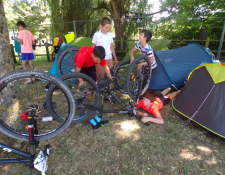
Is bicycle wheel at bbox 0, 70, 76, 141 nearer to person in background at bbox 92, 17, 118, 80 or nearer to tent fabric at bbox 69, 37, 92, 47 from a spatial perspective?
person in background at bbox 92, 17, 118, 80

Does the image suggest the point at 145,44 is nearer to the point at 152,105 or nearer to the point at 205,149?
the point at 152,105

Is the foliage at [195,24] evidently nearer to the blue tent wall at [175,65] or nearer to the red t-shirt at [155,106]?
the blue tent wall at [175,65]

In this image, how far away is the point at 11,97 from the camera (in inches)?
77.4

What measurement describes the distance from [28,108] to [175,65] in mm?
3055

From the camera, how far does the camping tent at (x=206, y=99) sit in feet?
6.81

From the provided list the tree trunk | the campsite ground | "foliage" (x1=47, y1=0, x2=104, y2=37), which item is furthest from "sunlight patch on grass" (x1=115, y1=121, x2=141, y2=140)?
"foliage" (x1=47, y1=0, x2=104, y2=37)

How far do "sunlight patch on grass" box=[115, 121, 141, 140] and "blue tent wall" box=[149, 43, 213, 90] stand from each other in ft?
4.89

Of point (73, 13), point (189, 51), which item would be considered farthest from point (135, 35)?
point (189, 51)

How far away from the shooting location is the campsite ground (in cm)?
168

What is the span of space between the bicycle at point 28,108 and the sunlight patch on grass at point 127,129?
2.79 feet

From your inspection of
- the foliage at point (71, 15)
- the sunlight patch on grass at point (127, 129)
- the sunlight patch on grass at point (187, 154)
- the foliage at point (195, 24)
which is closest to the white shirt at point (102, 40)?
the sunlight patch on grass at point (127, 129)

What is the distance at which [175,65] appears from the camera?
11.5 ft

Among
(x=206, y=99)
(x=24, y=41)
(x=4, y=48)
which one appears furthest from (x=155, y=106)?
(x=24, y=41)

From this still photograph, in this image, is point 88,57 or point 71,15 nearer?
point 88,57
